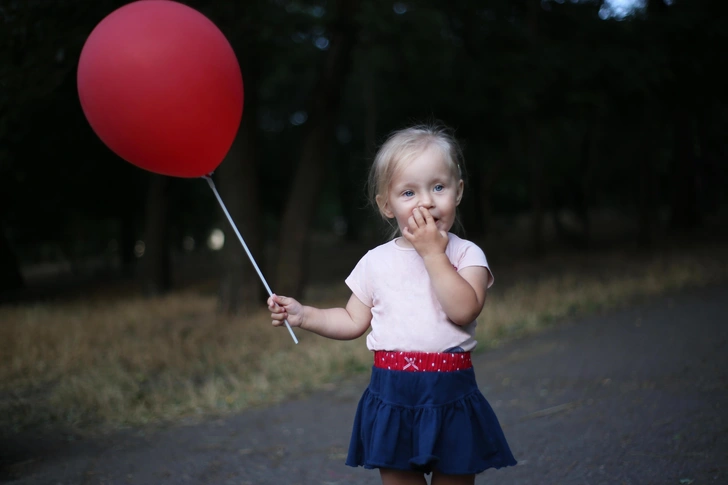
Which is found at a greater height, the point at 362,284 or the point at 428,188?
the point at 428,188

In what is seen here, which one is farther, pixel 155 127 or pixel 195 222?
pixel 195 222

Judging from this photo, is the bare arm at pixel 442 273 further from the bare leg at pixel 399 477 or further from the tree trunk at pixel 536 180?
the tree trunk at pixel 536 180

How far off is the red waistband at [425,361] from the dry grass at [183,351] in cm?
341

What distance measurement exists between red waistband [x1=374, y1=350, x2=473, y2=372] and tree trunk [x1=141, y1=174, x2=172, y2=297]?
11610 mm

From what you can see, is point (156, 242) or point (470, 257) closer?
point (470, 257)

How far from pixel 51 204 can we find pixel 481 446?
1496 centimetres

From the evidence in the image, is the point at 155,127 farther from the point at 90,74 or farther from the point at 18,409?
the point at 18,409

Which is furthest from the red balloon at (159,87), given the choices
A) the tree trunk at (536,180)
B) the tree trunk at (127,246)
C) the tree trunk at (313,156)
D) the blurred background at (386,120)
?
the tree trunk at (127,246)

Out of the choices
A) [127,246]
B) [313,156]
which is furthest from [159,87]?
[127,246]

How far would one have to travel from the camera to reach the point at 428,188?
2338mm

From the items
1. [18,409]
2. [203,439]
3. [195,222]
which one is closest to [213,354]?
[18,409]

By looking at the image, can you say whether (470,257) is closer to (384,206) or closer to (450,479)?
(384,206)

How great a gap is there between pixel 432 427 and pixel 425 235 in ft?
1.88

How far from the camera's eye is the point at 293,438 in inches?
181
